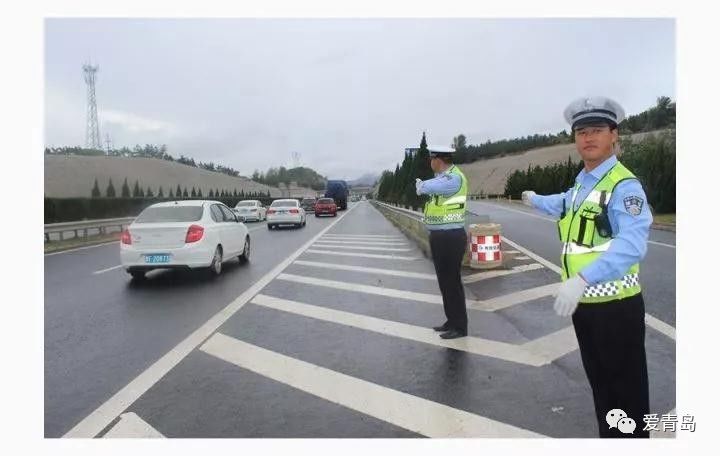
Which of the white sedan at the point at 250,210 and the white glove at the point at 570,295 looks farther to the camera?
the white sedan at the point at 250,210

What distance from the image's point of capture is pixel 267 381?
409 centimetres

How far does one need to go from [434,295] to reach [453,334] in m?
2.09

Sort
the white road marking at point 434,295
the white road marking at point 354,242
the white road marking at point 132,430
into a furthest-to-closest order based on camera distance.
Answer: the white road marking at point 354,242, the white road marking at point 434,295, the white road marking at point 132,430

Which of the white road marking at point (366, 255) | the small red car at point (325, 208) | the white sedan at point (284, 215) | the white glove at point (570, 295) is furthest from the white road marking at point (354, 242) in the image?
the small red car at point (325, 208)

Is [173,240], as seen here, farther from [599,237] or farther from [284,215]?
[284,215]

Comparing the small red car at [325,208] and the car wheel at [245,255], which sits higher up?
the small red car at [325,208]

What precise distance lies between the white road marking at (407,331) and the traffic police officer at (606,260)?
5.84 feet

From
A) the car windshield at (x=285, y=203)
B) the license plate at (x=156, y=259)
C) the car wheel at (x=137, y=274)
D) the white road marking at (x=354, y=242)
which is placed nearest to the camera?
the license plate at (x=156, y=259)

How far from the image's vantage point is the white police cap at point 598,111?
8.15 ft

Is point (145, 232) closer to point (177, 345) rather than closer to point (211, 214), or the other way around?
point (211, 214)

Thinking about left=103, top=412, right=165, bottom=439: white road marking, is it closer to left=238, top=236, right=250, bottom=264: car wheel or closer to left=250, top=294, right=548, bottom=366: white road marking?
left=250, top=294, right=548, bottom=366: white road marking

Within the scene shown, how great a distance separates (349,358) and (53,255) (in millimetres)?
12134

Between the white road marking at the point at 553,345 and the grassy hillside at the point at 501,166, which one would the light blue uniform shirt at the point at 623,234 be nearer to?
the white road marking at the point at 553,345

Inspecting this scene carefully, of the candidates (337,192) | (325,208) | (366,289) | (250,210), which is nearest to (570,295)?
(366,289)
